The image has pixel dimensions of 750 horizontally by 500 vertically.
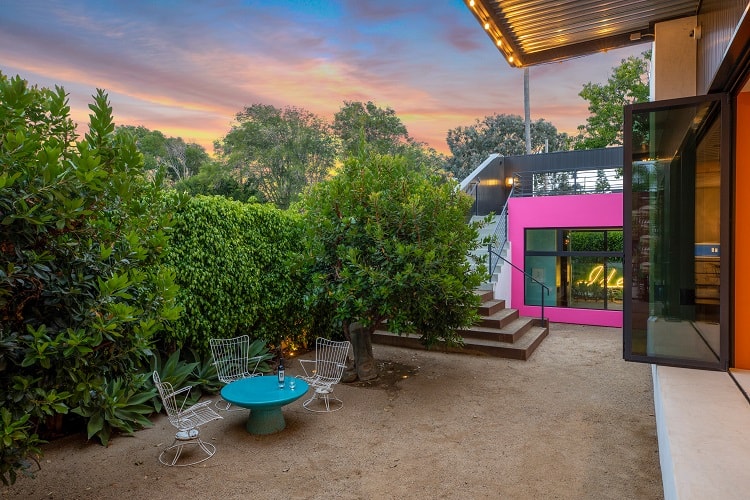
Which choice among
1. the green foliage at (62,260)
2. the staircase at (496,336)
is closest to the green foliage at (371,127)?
the staircase at (496,336)

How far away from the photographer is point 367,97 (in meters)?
25.2

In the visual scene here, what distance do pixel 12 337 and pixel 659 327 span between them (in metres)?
5.64

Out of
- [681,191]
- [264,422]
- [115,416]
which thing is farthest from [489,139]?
[115,416]

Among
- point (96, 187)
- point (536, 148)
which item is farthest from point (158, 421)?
point (536, 148)

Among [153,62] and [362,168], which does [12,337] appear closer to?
[362,168]

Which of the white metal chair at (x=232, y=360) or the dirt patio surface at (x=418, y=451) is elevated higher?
the white metal chair at (x=232, y=360)

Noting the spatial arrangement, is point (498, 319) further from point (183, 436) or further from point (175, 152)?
point (175, 152)

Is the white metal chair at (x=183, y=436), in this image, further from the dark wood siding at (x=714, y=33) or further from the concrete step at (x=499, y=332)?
the dark wood siding at (x=714, y=33)

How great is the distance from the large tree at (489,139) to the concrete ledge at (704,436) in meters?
27.0

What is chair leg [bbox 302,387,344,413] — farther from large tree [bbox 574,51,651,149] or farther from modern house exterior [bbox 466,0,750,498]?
large tree [bbox 574,51,651,149]

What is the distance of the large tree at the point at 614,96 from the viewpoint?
19.8 metres

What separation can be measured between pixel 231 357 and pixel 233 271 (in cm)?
124

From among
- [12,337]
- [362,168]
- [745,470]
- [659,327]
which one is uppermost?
[362,168]

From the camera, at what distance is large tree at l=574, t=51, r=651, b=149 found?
65.0 feet
